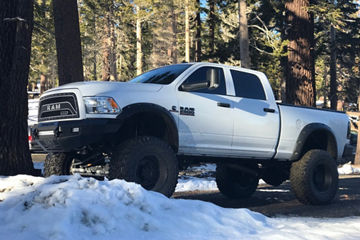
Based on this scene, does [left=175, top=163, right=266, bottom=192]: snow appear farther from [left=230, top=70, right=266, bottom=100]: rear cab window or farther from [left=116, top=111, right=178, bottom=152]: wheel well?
[left=116, top=111, right=178, bottom=152]: wheel well

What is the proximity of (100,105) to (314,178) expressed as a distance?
4518 mm

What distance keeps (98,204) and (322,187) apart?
5.24 m

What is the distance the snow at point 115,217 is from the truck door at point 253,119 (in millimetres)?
1790

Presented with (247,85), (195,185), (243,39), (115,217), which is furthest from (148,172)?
(243,39)

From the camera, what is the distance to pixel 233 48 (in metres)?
21.7

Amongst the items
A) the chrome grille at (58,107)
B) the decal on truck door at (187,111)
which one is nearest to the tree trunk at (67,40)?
the chrome grille at (58,107)

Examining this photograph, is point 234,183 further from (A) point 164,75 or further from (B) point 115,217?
(B) point 115,217

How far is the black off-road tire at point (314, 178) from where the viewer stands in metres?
7.82

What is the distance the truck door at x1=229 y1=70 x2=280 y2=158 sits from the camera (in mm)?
7129

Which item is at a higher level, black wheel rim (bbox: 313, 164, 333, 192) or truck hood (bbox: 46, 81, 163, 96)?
truck hood (bbox: 46, 81, 163, 96)

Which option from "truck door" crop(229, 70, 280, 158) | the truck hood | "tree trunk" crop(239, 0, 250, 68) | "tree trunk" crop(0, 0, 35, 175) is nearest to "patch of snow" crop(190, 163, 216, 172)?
"tree trunk" crop(239, 0, 250, 68)

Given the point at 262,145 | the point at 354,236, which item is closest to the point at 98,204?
the point at 354,236

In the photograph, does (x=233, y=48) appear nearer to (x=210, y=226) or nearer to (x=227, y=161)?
(x=227, y=161)

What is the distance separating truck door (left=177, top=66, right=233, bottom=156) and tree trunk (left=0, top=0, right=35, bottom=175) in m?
2.32
